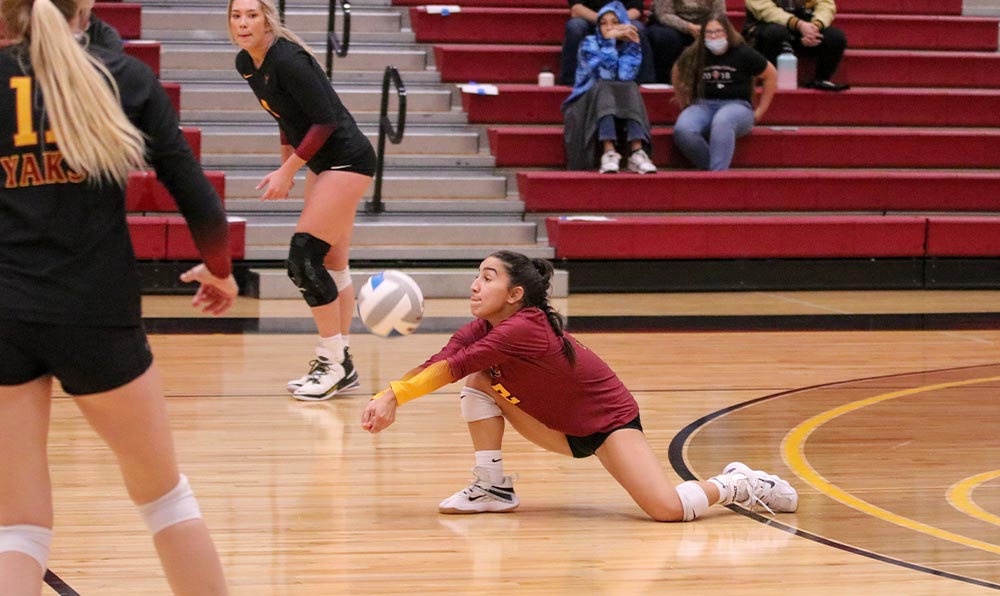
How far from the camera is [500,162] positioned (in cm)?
939

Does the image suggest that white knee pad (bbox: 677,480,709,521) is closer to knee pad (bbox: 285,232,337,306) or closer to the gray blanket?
knee pad (bbox: 285,232,337,306)

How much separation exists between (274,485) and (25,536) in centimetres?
182

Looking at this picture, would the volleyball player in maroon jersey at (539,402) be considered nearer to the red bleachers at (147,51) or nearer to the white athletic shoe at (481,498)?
the white athletic shoe at (481,498)

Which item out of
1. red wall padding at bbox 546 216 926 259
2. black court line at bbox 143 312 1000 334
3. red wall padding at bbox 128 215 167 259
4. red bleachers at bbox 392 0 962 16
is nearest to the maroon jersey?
black court line at bbox 143 312 1000 334

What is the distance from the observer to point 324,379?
534cm

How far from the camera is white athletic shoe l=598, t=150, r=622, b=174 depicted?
351 inches

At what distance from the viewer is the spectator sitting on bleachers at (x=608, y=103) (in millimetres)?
8891

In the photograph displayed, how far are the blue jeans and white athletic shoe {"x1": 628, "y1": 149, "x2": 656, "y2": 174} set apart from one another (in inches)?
14.2

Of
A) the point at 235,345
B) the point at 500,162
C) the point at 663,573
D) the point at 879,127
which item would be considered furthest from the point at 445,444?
the point at 879,127

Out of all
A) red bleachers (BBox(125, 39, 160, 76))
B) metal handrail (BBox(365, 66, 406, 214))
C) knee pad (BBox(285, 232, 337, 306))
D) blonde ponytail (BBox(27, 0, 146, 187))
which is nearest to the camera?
blonde ponytail (BBox(27, 0, 146, 187))

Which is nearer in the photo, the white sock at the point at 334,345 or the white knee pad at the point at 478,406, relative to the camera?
the white knee pad at the point at 478,406

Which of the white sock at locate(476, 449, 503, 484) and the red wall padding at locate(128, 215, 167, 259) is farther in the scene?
the red wall padding at locate(128, 215, 167, 259)

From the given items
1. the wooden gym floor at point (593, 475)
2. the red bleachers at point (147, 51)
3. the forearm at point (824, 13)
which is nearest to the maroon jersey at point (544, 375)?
the wooden gym floor at point (593, 475)

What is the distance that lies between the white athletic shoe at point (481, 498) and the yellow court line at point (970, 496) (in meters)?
1.27
